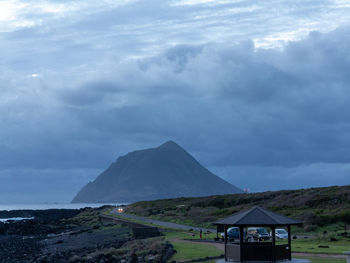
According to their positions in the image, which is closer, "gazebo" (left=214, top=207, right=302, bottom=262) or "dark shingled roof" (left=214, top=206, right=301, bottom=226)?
"dark shingled roof" (left=214, top=206, right=301, bottom=226)

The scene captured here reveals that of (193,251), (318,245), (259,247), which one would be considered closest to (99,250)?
(193,251)

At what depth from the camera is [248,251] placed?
35000 millimetres

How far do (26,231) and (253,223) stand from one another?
71.2 meters

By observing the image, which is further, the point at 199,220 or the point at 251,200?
the point at 251,200

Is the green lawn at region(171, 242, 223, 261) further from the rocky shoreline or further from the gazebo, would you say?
the gazebo

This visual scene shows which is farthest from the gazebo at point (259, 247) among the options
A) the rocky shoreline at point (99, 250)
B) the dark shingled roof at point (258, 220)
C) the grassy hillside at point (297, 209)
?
the grassy hillside at point (297, 209)

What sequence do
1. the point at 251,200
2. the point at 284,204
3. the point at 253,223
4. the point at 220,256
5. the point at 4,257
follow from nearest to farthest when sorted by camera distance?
1. the point at 253,223
2. the point at 220,256
3. the point at 4,257
4. the point at 284,204
5. the point at 251,200

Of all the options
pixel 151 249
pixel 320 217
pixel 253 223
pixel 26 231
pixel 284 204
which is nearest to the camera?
pixel 253 223

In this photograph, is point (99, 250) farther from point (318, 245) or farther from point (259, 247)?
point (259, 247)

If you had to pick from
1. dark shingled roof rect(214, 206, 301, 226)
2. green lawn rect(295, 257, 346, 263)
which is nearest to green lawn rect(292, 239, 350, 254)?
Answer: green lawn rect(295, 257, 346, 263)

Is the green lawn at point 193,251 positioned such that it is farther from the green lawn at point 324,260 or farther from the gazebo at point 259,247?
the green lawn at point 324,260

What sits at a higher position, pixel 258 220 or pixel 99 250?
pixel 258 220

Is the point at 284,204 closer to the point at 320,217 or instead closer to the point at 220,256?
the point at 320,217

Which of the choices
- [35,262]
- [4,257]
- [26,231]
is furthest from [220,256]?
[26,231]
